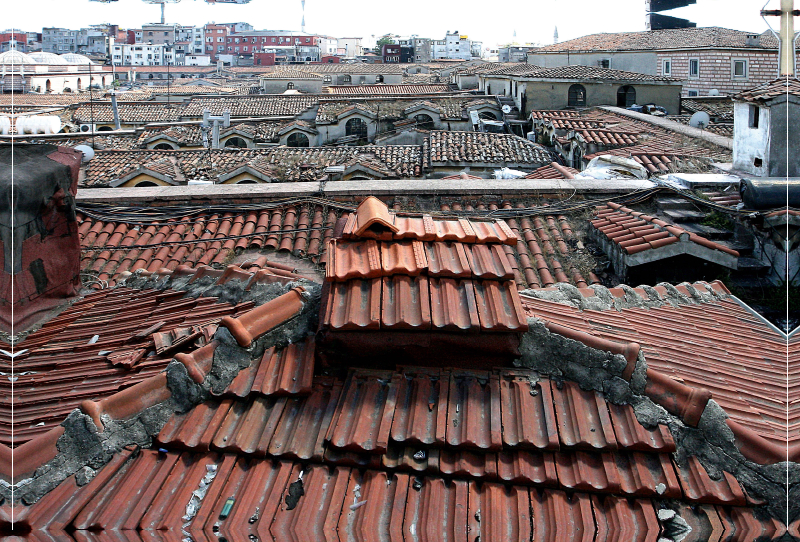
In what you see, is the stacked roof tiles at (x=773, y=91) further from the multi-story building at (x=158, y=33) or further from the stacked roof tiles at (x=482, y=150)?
the multi-story building at (x=158, y=33)

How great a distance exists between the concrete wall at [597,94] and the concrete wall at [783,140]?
1724 cm

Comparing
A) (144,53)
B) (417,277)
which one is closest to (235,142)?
(417,277)

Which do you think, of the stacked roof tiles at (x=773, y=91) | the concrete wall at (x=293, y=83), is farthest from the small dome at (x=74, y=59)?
the stacked roof tiles at (x=773, y=91)

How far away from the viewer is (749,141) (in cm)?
1276

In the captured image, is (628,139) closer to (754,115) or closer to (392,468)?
(754,115)

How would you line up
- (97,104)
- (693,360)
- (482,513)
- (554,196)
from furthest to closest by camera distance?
(97,104) → (554,196) → (693,360) → (482,513)

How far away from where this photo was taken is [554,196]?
10.3 metres

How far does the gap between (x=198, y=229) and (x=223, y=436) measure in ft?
20.7

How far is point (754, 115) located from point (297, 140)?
20200 millimetres

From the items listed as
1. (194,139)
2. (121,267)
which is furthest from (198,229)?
(194,139)

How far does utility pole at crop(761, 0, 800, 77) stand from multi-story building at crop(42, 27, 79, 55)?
12282 cm

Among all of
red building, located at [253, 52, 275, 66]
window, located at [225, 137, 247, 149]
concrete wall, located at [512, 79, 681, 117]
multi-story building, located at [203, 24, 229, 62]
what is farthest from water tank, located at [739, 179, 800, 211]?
multi-story building, located at [203, 24, 229, 62]

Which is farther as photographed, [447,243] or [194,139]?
[194,139]

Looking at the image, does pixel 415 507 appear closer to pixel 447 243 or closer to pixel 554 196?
pixel 447 243
